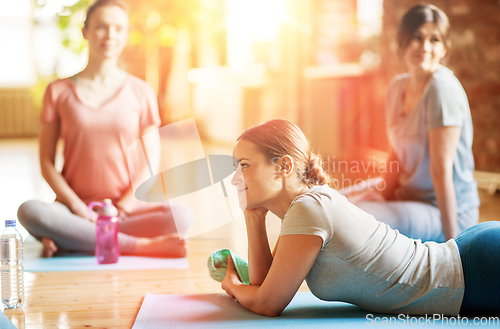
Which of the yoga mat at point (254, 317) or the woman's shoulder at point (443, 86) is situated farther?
the woman's shoulder at point (443, 86)

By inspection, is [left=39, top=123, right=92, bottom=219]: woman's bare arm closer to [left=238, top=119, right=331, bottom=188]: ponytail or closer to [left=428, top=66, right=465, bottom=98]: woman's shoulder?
[left=238, top=119, right=331, bottom=188]: ponytail

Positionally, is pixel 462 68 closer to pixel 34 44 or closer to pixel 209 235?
pixel 209 235

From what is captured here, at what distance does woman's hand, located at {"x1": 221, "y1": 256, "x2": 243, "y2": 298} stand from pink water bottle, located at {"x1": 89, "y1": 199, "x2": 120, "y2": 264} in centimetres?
63

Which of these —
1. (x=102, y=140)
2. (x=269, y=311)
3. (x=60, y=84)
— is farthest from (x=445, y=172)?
(x=60, y=84)

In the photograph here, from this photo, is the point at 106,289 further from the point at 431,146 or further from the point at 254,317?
the point at 431,146

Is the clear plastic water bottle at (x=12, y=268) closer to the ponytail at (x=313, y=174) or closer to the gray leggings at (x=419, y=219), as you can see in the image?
the ponytail at (x=313, y=174)

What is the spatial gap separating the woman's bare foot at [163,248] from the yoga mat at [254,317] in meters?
0.56

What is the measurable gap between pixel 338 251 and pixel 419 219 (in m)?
0.88

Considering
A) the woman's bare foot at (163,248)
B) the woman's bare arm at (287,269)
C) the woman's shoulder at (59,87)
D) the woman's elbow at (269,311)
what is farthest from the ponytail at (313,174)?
the woman's shoulder at (59,87)

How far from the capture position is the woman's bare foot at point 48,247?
1.91m

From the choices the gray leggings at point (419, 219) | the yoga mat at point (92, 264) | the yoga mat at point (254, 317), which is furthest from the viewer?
the gray leggings at point (419, 219)

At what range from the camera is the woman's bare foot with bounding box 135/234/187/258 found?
6.41 feet

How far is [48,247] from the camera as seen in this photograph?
1.90 metres

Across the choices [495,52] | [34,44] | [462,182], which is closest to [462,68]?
[495,52]
